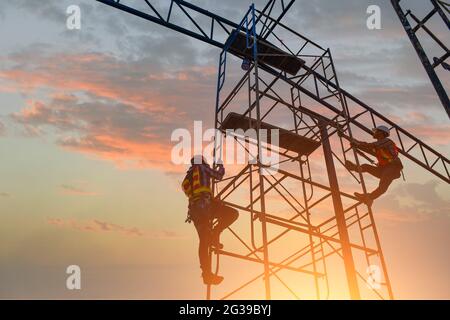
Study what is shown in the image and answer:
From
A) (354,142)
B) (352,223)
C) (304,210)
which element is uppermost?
(354,142)

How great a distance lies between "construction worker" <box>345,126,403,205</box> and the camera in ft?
26.0

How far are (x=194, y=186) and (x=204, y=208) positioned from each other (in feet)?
1.76

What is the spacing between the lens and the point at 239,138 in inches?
347

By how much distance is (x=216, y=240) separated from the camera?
7559mm

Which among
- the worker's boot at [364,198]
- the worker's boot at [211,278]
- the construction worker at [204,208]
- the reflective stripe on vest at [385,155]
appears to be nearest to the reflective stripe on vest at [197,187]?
the construction worker at [204,208]

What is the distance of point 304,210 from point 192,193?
3.54 metres

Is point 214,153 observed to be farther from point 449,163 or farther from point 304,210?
point 449,163

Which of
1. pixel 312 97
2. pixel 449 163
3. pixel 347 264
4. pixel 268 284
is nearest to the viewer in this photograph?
pixel 268 284

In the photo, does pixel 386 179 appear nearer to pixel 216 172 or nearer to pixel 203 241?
pixel 216 172

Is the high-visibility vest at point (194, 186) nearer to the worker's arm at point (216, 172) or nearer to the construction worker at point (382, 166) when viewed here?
the worker's arm at point (216, 172)

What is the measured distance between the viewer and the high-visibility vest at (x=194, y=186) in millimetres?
6977

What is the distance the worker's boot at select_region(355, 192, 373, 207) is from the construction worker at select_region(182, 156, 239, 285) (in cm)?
301
